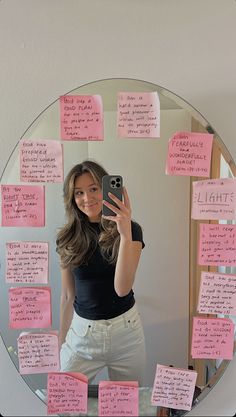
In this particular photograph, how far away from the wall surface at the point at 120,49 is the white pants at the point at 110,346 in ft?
1.42

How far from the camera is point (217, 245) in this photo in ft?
2.74

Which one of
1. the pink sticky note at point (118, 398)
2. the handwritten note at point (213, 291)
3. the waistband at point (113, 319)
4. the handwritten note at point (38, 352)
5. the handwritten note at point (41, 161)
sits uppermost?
the handwritten note at point (41, 161)

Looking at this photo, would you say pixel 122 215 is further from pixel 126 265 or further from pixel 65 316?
pixel 65 316

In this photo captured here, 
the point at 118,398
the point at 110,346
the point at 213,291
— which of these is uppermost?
the point at 213,291

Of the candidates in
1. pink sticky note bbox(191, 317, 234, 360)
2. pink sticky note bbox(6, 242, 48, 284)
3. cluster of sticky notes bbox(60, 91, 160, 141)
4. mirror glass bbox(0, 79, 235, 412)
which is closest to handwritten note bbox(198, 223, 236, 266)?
mirror glass bbox(0, 79, 235, 412)

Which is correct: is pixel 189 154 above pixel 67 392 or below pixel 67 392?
above

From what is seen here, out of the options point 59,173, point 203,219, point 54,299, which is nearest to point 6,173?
point 59,173

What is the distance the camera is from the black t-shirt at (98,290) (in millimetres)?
822

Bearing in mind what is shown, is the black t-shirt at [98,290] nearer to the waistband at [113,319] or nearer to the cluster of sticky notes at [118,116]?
the waistband at [113,319]

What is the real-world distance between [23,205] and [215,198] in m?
0.40

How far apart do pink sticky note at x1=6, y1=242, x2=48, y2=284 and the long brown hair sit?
0.16ft

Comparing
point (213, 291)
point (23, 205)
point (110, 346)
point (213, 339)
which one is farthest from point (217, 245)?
point (23, 205)

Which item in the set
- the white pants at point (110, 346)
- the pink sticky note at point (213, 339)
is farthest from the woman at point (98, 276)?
the pink sticky note at point (213, 339)

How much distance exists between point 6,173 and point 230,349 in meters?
0.60
